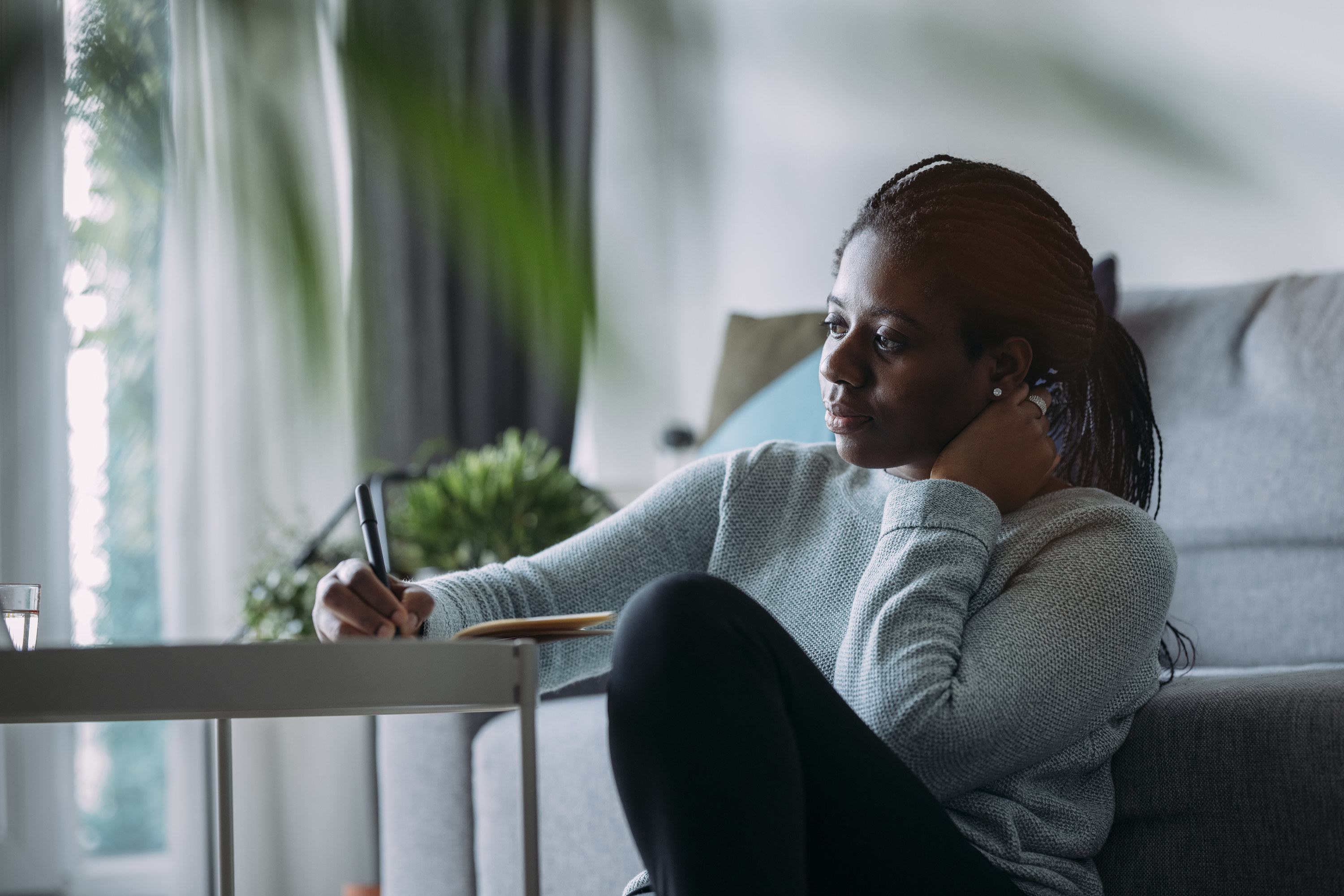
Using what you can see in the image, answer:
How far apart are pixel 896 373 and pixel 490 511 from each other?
103 centimetres

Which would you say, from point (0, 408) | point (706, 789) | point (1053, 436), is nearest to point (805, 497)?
point (1053, 436)

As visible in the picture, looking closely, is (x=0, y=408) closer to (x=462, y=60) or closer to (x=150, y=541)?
(x=150, y=541)

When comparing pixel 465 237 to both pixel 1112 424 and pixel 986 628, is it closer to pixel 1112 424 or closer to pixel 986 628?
pixel 1112 424

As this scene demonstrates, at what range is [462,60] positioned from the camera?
2566mm

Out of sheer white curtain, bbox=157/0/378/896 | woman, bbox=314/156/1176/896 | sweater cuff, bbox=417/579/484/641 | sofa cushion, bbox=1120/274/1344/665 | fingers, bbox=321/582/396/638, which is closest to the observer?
woman, bbox=314/156/1176/896

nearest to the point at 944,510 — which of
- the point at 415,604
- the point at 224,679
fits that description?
the point at 415,604

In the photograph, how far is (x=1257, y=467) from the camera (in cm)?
136

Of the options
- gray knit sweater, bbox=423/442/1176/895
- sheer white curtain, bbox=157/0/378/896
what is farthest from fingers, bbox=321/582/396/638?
sheer white curtain, bbox=157/0/378/896

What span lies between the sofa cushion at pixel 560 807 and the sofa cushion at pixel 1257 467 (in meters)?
0.67

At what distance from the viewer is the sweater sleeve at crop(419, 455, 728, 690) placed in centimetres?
109

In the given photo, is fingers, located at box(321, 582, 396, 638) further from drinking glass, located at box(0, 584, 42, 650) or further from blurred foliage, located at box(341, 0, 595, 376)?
blurred foliage, located at box(341, 0, 595, 376)

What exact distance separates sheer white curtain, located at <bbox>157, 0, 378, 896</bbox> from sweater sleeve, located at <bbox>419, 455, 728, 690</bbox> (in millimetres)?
1210

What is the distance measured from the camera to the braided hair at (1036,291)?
1.08 m

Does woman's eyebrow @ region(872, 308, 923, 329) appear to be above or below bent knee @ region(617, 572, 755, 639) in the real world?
above
